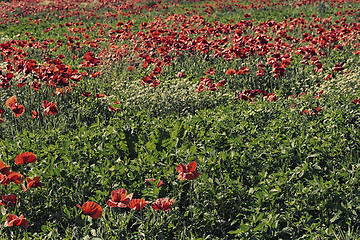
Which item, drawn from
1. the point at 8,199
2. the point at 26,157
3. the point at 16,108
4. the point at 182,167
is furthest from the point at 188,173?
the point at 16,108

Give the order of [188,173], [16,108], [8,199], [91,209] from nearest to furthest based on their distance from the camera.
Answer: [91,209] → [188,173] → [8,199] → [16,108]

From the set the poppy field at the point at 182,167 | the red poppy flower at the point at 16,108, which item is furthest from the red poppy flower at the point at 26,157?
the red poppy flower at the point at 16,108

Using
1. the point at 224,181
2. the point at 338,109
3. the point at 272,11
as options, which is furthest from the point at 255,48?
the point at 272,11

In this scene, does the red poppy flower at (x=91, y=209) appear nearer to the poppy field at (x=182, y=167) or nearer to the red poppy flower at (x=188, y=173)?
the poppy field at (x=182, y=167)

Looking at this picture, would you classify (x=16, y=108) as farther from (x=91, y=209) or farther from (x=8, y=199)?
(x=91, y=209)

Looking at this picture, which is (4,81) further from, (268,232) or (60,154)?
(268,232)

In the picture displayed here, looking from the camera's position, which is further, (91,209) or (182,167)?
(182,167)

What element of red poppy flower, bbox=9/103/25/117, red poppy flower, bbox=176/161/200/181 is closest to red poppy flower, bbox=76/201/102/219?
red poppy flower, bbox=176/161/200/181

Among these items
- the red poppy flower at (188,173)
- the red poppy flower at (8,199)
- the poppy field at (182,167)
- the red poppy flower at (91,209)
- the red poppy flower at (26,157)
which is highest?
the red poppy flower at (26,157)

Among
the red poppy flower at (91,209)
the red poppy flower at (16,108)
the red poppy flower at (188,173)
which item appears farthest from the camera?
the red poppy flower at (16,108)

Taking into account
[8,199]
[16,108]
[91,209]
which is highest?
[16,108]

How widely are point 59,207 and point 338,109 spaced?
3.17 metres

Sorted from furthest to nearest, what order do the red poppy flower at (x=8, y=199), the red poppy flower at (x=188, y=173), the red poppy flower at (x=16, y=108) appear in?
the red poppy flower at (x=16, y=108)
the red poppy flower at (x=8, y=199)
the red poppy flower at (x=188, y=173)

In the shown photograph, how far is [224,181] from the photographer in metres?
2.81
